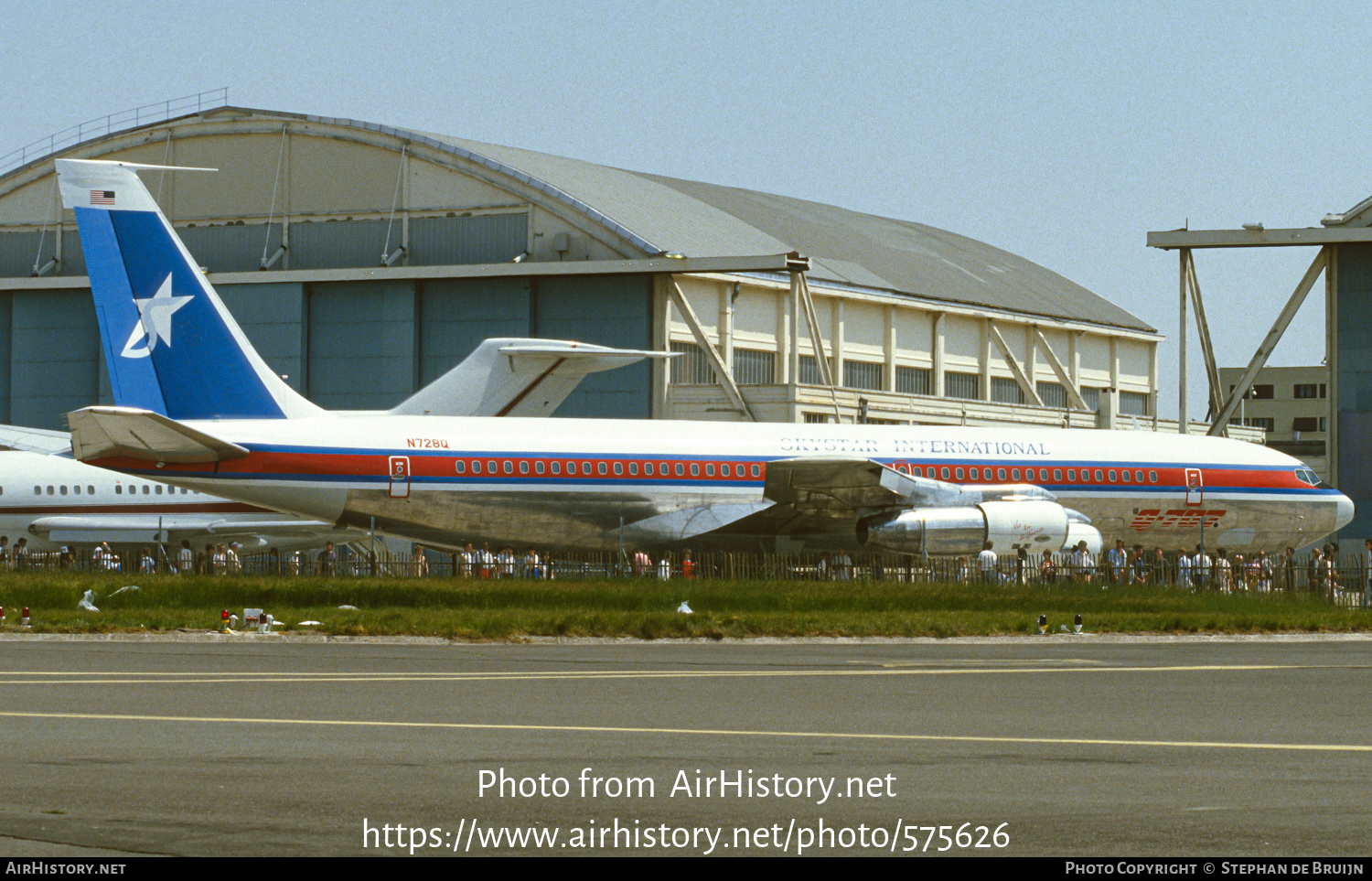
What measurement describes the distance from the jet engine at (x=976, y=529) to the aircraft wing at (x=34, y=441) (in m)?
20.4

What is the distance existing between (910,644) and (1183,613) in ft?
22.2

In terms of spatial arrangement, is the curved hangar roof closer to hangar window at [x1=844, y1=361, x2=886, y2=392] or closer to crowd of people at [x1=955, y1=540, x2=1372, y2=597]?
hangar window at [x1=844, y1=361, x2=886, y2=392]

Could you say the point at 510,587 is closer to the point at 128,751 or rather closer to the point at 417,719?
the point at 417,719

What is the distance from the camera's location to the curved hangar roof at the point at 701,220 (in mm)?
56281

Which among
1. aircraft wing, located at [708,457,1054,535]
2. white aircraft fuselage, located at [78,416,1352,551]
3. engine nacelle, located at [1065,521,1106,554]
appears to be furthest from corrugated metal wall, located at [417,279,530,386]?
engine nacelle, located at [1065,521,1106,554]

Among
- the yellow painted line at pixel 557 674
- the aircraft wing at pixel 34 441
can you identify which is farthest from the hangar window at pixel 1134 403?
the yellow painted line at pixel 557 674

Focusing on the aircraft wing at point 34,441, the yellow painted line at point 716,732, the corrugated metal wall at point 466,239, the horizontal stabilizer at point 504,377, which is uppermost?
the corrugated metal wall at point 466,239

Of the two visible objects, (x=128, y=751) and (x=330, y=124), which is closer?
(x=128, y=751)

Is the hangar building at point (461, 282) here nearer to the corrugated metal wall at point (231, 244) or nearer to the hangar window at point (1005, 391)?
the corrugated metal wall at point (231, 244)

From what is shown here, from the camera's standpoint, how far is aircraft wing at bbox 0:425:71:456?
4212 cm

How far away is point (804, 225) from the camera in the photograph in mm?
67312

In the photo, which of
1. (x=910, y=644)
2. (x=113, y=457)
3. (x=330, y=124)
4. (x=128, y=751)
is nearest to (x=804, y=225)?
(x=330, y=124)

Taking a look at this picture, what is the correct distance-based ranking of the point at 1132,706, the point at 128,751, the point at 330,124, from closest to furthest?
the point at 128,751 → the point at 1132,706 → the point at 330,124

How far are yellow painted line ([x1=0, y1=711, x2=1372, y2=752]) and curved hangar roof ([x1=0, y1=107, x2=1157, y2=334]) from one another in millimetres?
43292
